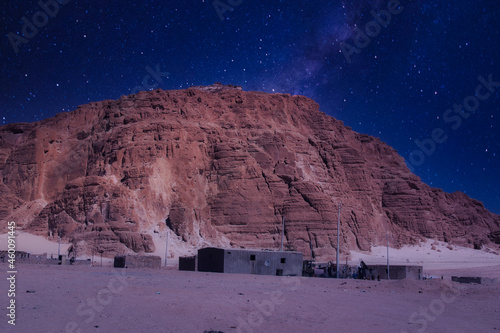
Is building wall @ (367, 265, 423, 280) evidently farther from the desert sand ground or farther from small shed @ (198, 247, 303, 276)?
the desert sand ground

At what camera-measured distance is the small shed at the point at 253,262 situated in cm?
3247

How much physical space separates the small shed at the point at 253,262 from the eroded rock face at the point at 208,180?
63.5 ft

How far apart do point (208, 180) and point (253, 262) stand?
111 feet

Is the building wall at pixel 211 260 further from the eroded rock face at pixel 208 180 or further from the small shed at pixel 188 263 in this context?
the eroded rock face at pixel 208 180

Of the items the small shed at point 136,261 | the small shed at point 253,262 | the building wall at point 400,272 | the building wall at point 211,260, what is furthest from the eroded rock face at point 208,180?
the building wall at point 400,272

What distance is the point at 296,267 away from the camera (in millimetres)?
33562

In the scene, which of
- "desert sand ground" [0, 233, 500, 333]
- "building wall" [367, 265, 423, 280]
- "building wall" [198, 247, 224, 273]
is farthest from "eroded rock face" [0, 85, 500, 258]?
"desert sand ground" [0, 233, 500, 333]

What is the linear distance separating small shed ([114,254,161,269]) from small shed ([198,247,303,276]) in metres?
4.10

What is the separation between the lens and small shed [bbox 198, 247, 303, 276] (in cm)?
3247

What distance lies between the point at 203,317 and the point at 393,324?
5.45 metres

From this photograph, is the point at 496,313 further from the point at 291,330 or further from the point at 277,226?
the point at 277,226

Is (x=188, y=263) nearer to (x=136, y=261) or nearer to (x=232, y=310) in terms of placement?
(x=136, y=261)

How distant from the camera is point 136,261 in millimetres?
34312

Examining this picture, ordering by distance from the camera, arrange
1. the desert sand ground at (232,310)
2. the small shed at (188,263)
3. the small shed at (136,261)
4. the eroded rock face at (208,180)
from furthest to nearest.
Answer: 1. the eroded rock face at (208,180)
2. the small shed at (188,263)
3. the small shed at (136,261)
4. the desert sand ground at (232,310)
